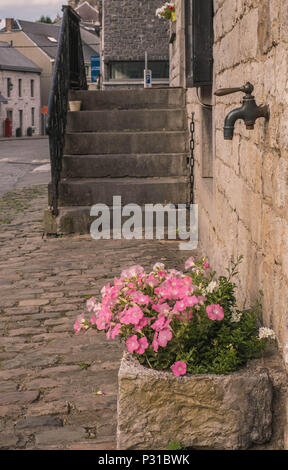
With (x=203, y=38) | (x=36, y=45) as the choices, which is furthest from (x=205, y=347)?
(x=36, y=45)

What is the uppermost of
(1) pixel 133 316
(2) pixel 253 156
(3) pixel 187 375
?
(2) pixel 253 156

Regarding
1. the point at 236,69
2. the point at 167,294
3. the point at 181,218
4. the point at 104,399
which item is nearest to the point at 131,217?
the point at 181,218

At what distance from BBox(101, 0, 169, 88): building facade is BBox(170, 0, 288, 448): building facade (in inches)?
916

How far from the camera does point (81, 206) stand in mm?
8688

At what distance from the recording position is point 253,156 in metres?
3.58

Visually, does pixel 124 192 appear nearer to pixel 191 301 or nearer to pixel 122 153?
pixel 122 153

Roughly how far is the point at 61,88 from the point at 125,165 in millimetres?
1485

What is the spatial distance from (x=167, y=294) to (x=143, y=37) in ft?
89.5

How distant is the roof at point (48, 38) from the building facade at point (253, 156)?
188ft

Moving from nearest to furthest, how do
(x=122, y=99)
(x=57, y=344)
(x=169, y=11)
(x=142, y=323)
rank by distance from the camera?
(x=142, y=323), (x=57, y=344), (x=122, y=99), (x=169, y=11)

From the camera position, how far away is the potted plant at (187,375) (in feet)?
9.23

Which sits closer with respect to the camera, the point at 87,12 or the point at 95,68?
the point at 95,68

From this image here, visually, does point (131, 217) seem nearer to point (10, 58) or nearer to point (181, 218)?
point (181, 218)
